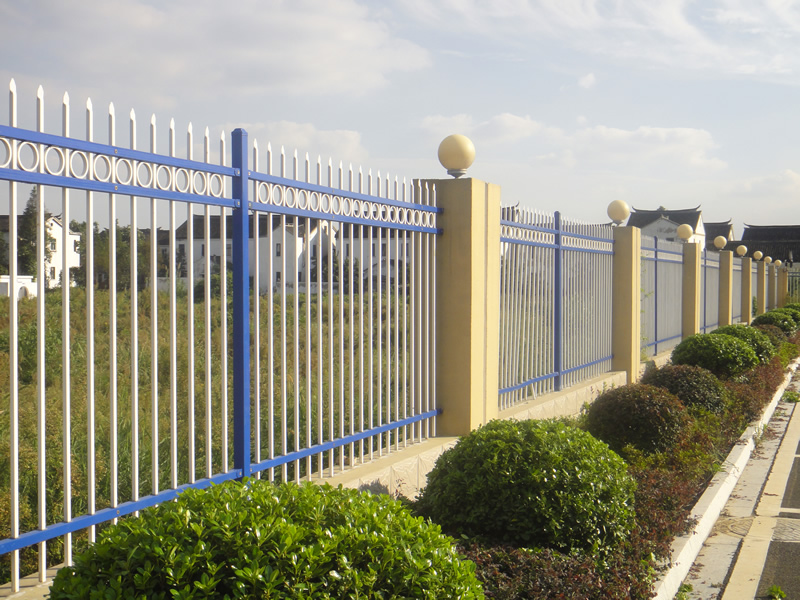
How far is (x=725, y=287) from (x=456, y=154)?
57.0 ft

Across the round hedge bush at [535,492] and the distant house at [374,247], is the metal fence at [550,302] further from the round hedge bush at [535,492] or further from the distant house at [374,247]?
the round hedge bush at [535,492]

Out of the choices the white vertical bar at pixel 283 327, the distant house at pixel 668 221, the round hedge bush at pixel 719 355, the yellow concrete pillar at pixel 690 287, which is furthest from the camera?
the distant house at pixel 668 221

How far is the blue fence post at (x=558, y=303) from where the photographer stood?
882cm

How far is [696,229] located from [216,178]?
231ft

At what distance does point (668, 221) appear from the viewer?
71.4m

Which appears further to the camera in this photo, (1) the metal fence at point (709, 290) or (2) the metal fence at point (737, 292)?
(2) the metal fence at point (737, 292)

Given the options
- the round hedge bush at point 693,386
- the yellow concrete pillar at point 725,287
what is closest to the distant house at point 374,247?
the round hedge bush at point 693,386

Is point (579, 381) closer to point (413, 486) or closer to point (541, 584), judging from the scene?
point (413, 486)

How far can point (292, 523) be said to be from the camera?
8.65 ft

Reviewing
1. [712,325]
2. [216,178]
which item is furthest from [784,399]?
[216,178]

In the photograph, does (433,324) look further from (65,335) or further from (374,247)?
(65,335)

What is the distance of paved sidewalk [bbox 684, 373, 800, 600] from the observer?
15.3 feet

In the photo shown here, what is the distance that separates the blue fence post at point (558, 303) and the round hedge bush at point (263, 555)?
637cm

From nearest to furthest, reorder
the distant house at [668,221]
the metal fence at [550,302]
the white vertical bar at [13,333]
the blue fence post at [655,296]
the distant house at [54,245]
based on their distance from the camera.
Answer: the white vertical bar at [13,333]
the distant house at [54,245]
the metal fence at [550,302]
the blue fence post at [655,296]
the distant house at [668,221]
